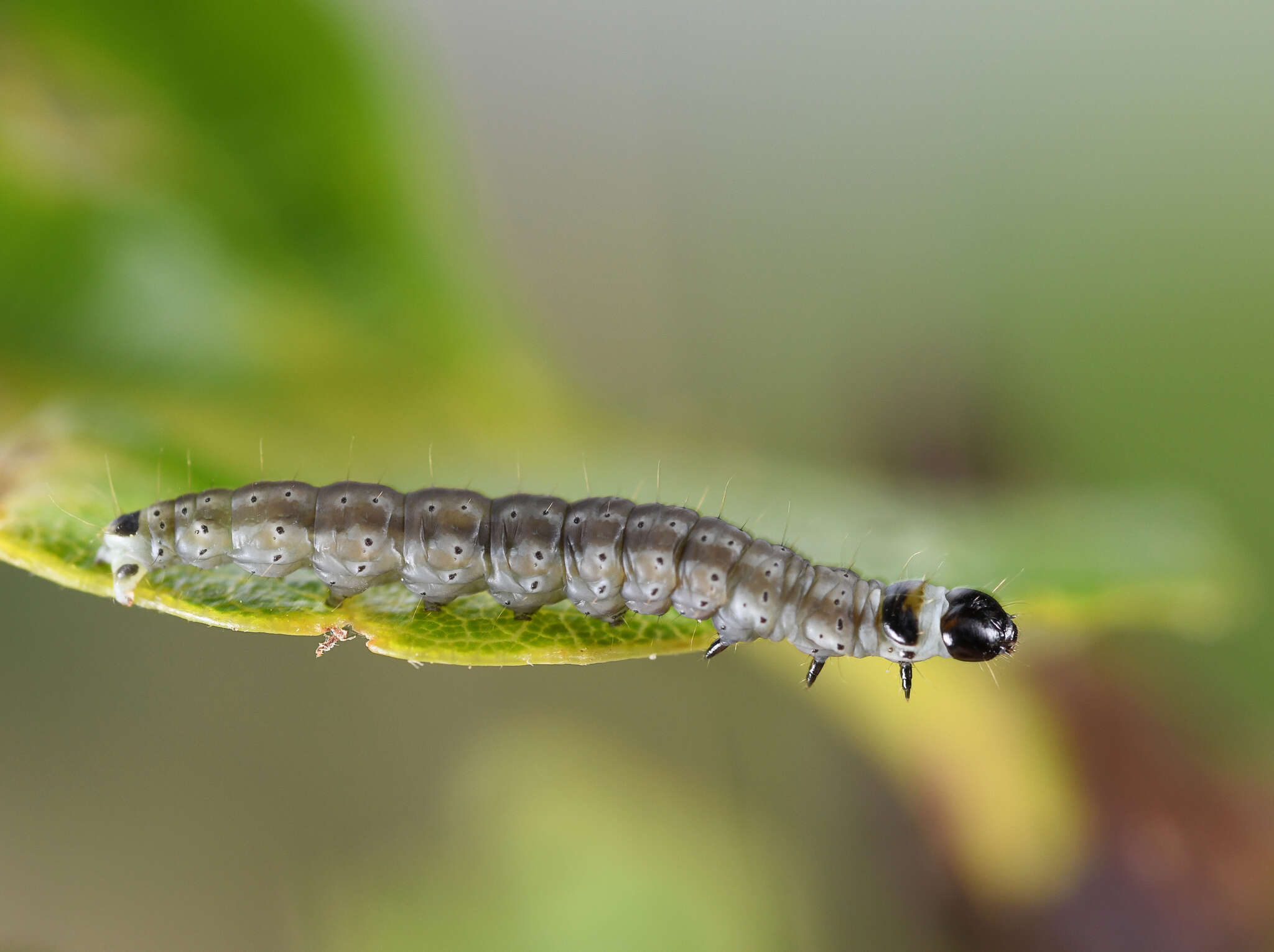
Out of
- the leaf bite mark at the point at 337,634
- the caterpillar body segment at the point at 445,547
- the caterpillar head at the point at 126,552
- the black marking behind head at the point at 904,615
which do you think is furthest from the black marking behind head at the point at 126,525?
the black marking behind head at the point at 904,615

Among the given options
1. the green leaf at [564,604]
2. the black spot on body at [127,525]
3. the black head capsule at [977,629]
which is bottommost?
the black head capsule at [977,629]

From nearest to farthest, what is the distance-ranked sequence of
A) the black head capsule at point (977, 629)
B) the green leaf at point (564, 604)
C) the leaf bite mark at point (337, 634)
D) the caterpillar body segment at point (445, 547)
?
the green leaf at point (564, 604)
the leaf bite mark at point (337, 634)
the black head capsule at point (977, 629)
the caterpillar body segment at point (445, 547)

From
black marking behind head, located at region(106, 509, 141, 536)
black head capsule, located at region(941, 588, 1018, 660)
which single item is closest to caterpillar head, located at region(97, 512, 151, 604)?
black marking behind head, located at region(106, 509, 141, 536)

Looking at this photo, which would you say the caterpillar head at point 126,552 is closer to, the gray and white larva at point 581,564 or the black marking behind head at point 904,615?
the gray and white larva at point 581,564

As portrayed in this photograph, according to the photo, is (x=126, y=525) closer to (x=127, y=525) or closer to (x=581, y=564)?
(x=127, y=525)

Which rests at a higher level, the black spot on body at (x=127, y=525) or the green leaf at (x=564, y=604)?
the black spot on body at (x=127, y=525)

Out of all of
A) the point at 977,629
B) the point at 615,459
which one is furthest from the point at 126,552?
the point at 977,629
